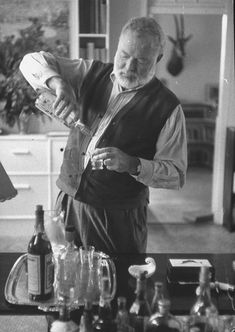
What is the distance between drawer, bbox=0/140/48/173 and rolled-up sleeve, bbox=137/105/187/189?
15.6 inches

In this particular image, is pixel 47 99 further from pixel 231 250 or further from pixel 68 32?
pixel 231 250

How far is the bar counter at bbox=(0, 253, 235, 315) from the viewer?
1261 millimetres

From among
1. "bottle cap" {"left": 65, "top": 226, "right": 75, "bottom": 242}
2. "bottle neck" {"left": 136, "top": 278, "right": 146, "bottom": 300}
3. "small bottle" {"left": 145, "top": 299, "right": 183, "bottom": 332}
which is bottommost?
"small bottle" {"left": 145, "top": 299, "right": 183, "bottom": 332}

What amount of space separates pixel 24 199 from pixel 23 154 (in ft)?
0.55

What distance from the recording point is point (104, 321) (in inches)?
44.9

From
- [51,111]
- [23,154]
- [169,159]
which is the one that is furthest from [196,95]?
[23,154]

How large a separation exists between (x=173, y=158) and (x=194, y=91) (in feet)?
1.00

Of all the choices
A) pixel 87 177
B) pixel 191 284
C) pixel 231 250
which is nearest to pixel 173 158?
pixel 87 177

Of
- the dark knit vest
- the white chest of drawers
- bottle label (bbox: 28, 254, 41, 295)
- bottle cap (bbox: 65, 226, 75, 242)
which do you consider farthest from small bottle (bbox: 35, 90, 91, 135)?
bottle label (bbox: 28, 254, 41, 295)

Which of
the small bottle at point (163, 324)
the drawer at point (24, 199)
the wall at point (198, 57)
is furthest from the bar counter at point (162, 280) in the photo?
the wall at point (198, 57)

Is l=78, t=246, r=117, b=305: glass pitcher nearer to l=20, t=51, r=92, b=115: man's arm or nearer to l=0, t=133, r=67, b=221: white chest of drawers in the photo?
l=0, t=133, r=67, b=221: white chest of drawers

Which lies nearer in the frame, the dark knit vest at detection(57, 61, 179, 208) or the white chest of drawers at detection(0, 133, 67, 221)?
the dark knit vest at detection(57, 61, 179, 208)

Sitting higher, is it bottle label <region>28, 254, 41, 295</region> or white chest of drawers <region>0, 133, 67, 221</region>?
white chest of drawers <region>0, 133, 67, 221</region>

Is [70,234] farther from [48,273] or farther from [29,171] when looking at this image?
[29,171]
